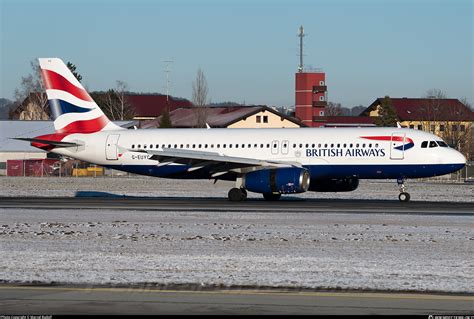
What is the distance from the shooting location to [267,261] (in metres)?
18.8

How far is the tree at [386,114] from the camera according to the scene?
437 feet

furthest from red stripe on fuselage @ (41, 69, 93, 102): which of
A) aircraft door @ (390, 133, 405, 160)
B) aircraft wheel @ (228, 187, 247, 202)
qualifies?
aircraft door @ (390, 133, 405, 160)

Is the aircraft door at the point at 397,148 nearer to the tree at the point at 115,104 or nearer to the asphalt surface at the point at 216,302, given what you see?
the asphalt surface at the point at 216,302

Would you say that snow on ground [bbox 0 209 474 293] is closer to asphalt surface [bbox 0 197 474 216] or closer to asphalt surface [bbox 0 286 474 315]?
asphalt surface [bbox 0 286 474 315]

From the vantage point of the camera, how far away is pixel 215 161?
39.2m

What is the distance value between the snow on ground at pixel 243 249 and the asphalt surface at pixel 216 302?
0.99m

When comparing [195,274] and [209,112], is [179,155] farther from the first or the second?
[209,112]

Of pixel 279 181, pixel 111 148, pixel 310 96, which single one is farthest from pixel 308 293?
pixel 310 96

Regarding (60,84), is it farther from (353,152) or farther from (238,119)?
(238,119)

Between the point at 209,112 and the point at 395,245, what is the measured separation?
102200mm

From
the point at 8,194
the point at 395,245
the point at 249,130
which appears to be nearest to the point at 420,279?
the point at 395,245

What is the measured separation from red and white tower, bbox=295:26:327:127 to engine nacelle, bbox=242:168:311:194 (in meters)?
97.0

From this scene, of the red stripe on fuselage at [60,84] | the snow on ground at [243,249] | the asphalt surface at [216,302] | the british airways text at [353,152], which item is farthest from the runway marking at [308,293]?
the red stripe on fuselage at [60,84]

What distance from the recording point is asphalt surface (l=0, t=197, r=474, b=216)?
3325 centimetres
